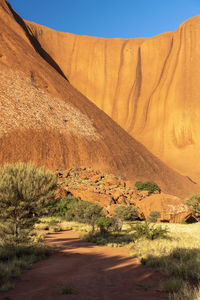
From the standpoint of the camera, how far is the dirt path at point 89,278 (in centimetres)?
528

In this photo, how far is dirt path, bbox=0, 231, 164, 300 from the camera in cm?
528

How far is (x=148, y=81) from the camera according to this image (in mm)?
73938

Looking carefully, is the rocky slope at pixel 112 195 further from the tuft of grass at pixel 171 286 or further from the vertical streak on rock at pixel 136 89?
the vertical streak on rock at pixel 136 89

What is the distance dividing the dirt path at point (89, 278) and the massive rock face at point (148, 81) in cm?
4942

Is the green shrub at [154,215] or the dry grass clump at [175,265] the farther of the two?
the green shrub at [154,215]

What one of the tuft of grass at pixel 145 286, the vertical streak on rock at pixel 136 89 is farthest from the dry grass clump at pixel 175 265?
the vertical streak on rock at pixel 136 89

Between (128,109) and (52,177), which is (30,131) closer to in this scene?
(52,177)

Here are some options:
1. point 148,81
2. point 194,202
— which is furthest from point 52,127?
point 148,81

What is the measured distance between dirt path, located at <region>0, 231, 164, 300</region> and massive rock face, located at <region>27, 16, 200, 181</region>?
49.4 metres

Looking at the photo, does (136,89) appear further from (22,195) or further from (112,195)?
(22,195)

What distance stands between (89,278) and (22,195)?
4678 millimetres

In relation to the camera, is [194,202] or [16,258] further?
[194,202]

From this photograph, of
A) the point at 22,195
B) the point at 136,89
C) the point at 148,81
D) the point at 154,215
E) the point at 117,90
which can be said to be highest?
the point at 148,81

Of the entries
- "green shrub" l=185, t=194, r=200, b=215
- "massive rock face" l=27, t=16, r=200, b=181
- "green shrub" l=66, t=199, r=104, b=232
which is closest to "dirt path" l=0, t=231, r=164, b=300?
"green shrub" l=66, t=199, r=104, b=232
